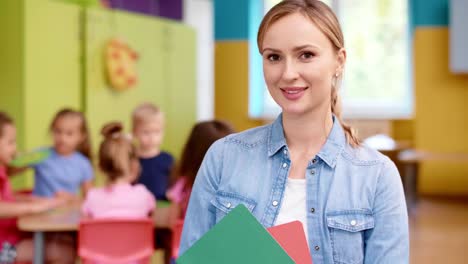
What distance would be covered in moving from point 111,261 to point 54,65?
3399 mm

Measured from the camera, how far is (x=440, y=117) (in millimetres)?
8742

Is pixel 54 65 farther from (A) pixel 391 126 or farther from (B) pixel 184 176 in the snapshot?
(A) pixel 391 126

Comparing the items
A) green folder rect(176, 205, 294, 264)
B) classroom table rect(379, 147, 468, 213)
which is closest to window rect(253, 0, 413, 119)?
classroom table rect(379, 147, 468, 213)

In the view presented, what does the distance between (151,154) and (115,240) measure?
0.99 metres

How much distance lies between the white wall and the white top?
24.1 feet

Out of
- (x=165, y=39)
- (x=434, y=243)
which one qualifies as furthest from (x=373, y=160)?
(x=165, y=39)

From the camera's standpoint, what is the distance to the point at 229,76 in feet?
31.6

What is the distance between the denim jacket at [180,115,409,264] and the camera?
4.12 ft

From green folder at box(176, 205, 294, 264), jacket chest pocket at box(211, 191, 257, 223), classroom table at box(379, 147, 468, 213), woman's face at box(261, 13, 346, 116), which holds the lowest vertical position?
classroom table at box(379, 147, 468, 213)

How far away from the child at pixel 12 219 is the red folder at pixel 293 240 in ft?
5.96

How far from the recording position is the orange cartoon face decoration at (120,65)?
247 inches

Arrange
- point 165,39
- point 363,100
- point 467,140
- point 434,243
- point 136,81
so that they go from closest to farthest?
point 434,243
point 136,81
point 165,39
point 467,140
point 363,100

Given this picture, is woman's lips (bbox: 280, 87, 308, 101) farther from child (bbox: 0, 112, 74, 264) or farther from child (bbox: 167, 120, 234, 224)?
child (bbox: 0, 112, 74, 264)

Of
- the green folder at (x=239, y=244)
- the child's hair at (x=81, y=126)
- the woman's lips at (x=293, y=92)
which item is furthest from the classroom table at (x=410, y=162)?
the green folder at (x=239, y=244)
